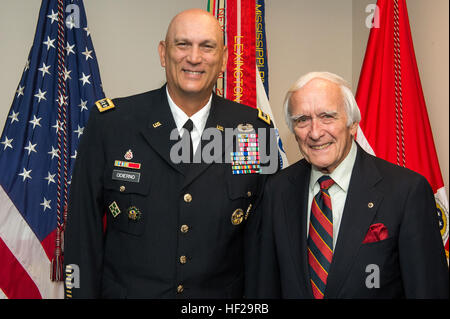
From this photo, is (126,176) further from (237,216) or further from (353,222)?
(353,222)

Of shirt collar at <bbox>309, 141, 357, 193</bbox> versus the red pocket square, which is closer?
the red pocket square

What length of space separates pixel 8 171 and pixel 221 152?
4.88 ft

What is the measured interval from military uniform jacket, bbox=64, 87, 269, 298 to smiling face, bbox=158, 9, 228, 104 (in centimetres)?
15

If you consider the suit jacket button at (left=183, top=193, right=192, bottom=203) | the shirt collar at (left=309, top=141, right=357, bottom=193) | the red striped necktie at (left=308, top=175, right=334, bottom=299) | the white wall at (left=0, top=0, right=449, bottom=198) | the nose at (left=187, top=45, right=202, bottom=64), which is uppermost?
the white wall at (left=0, top=0, right=449, bottom=198)

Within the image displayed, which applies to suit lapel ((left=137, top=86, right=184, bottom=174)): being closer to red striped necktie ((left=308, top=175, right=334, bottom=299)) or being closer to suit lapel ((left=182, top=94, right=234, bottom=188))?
suit lapel ((left=182, top=94, right=234, bottom=188))

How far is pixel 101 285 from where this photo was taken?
1975 mm

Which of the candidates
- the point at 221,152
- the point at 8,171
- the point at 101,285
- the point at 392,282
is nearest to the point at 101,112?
the point at 221,152

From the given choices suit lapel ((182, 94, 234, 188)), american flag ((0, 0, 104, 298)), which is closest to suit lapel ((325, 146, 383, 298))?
suit lapel ((182, 94, 234, 188))

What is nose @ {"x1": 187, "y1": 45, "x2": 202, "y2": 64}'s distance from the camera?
1.88 metres

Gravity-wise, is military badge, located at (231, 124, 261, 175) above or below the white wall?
below

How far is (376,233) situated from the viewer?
164 cm

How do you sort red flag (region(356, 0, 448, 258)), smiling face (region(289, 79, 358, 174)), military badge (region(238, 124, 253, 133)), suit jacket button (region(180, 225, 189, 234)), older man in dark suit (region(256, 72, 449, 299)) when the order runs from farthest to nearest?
red flag (region(356, 0, 448, 258))
military badge (region(238, 124, 253, 133))
suit jacket button (region(180, 225, 189, 234))
smiling face (region(289, 79, 358, 174))
older man in dark suit (region(256, 72, 449, 299))

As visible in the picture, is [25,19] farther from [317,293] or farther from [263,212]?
[317,293]

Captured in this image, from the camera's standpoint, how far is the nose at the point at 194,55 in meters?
1.88
